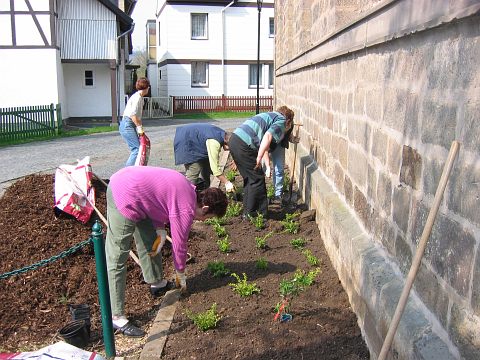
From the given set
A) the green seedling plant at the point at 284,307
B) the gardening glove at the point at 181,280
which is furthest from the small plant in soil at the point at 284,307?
the gardening glove at the point at 181,280

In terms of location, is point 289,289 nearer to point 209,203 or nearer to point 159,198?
point 209,203

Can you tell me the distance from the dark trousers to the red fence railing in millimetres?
24727

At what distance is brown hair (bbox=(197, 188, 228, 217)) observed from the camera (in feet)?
13.2

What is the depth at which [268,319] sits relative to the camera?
13.5 ft

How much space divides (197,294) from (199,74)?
29882mm

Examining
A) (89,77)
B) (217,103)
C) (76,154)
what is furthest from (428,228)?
(217,103)

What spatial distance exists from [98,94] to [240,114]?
28.3 ft

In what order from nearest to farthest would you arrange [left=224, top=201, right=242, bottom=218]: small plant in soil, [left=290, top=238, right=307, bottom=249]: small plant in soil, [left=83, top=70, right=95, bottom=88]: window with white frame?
1. [left=290, top=238, right=307, bottom=249]: small plant in soil
2. [left=224, top=201, right=242, bottom=218]: small plant in soil
3. [left=83, top=70, right=95, bottom=88]: window with white frame

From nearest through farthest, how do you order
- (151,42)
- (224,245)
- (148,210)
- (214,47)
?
(148,210) < (224,245) < (214,47) < (151,42)

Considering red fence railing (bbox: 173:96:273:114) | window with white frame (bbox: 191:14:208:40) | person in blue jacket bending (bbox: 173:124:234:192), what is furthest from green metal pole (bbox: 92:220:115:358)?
window with white frame (bbox: 191:14:208:40)

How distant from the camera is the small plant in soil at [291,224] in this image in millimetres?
6520

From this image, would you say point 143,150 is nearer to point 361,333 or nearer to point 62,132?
point 361,333

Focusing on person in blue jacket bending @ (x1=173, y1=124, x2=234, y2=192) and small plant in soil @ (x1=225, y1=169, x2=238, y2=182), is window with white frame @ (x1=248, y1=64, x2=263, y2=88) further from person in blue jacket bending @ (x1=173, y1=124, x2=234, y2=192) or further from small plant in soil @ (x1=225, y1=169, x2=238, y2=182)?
person in blue jacket bending @ (x1=173, y1=124, x2=234, y2=192)

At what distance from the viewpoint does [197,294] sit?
4.74 meters
